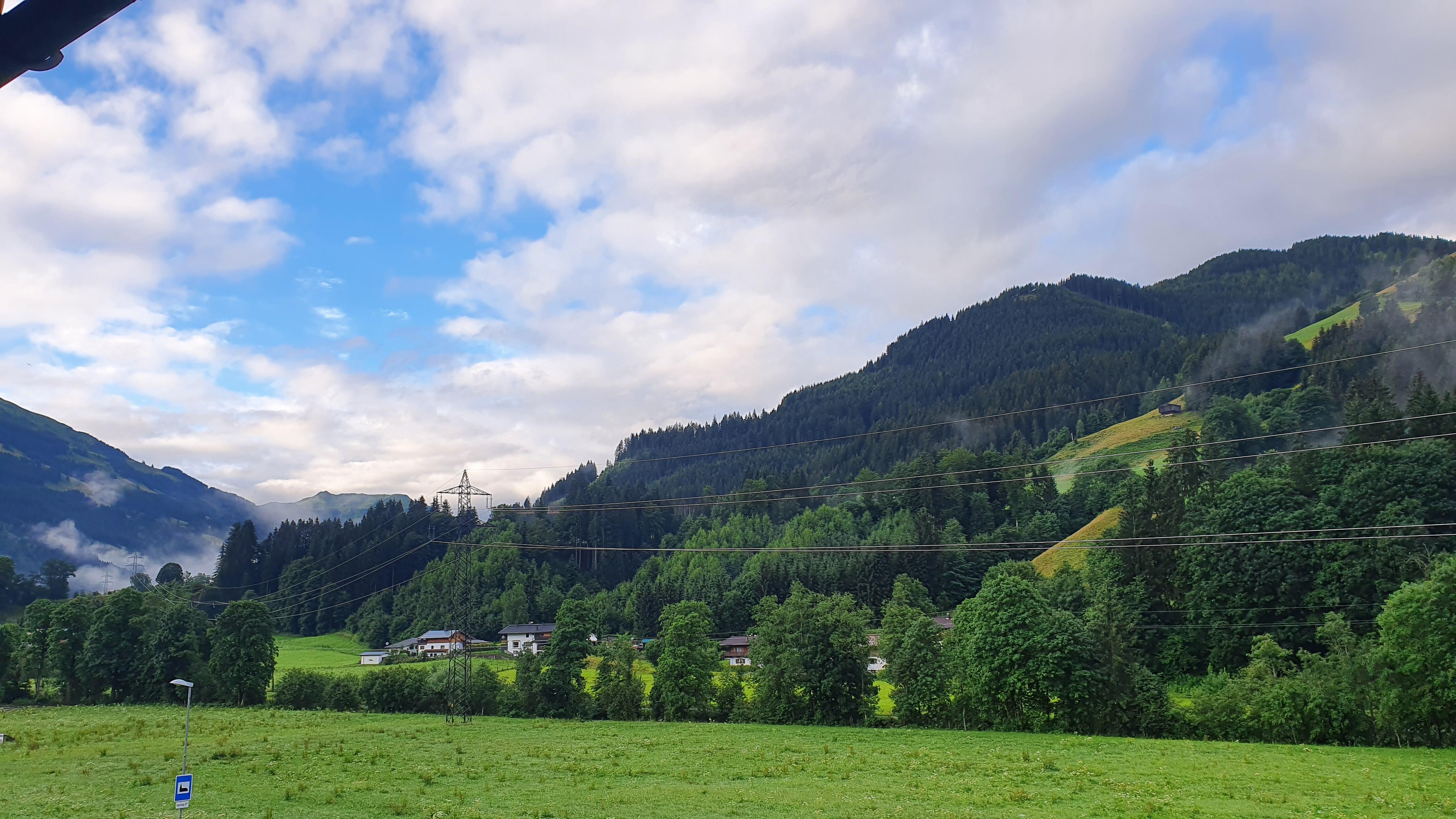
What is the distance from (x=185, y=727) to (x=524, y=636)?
76.9 metres

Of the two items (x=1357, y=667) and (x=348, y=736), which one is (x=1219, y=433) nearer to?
(x=1357, y=667)

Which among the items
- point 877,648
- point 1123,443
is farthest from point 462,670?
point 1123,443

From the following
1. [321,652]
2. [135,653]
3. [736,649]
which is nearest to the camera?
[135,653]

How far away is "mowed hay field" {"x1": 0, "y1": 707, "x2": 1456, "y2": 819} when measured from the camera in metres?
25.7

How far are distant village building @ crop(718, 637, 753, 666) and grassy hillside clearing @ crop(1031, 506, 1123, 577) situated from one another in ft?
129

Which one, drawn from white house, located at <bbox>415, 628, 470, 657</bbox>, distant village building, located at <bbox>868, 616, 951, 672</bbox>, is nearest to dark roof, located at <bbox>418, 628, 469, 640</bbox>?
white house, located at <bbox>415, 628, 470, 657</bbox>

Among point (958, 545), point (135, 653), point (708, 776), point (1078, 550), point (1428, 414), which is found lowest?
point (708, 776)

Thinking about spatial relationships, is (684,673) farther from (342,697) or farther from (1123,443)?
(1123,443)

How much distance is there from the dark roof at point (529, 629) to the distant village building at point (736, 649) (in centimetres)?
2749

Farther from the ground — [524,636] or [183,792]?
[183,792]

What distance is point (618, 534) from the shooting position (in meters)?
182

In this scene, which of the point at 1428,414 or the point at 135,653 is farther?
the point at 135,653

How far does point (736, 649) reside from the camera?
11019 cm

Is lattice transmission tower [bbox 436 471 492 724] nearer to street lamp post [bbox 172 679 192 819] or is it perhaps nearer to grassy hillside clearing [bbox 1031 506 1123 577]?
street lamp post [bbox 172 679 192 819]
